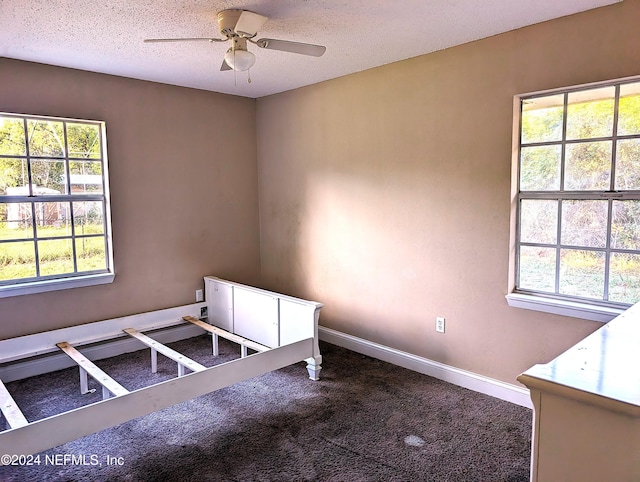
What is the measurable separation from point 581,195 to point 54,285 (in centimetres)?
393

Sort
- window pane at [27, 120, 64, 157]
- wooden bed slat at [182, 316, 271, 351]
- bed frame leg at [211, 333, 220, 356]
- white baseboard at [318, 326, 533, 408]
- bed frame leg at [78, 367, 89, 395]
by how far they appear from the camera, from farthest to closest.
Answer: bed frame leg at [211, 333, 220, 356]
window pane at [27, 120, 64, 157]
wooden bed slat at [182, 316, 271, 351]
bed frame leg at [78, 367, 89, 395]
white baseboard at [318, 326, 533, 408]

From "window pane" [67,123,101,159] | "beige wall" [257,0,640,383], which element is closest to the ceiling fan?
"beige wall" [257,0,640,383]

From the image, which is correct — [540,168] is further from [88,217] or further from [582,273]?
[88,217]

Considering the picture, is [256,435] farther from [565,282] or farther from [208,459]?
[565,282]

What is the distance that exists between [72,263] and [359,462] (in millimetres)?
2914

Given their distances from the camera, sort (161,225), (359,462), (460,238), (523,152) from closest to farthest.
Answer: (359,462), (523,152), (460,238), (161,225)

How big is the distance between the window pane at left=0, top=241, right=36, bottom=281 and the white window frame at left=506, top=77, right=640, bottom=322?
367 cm

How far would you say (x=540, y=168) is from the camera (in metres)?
2.85

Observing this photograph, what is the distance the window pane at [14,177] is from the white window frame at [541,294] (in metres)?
3.68

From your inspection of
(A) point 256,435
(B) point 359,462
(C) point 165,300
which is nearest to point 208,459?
(A) point 256,435

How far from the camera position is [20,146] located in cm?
348

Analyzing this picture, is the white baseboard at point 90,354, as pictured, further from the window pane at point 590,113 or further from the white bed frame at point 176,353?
the window pane at point 590,113

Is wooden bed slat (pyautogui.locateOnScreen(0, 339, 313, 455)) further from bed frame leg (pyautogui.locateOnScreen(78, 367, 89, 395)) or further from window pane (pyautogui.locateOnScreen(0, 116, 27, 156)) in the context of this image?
window pane (pyautogui.locateOnScreen(0, 116, 27, 156))

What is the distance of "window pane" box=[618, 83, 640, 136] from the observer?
246cm
